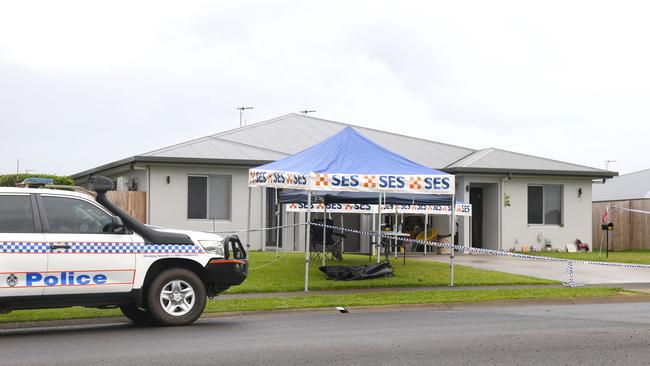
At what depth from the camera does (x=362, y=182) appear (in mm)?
16344

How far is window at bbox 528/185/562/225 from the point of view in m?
29.4

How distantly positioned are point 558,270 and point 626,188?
19847mm

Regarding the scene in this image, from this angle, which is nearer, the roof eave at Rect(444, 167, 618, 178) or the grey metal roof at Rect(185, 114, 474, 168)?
the roof eave at Rect(444, 167, 618, 178)

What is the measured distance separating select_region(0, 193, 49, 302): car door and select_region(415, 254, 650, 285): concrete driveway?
38.4ft

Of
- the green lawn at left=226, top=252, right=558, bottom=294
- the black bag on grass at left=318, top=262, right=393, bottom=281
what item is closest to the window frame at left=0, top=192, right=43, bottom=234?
the green lawn at left=226, top=252, right=558, bottom=294

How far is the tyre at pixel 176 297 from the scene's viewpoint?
11273 millimetres

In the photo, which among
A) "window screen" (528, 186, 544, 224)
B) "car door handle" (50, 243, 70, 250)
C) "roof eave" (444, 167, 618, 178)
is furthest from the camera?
"window screen" (528, 186, 544, 224)

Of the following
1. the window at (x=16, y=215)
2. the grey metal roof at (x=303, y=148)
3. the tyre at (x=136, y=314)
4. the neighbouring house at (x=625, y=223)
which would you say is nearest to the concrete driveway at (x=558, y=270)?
the grey metal roof at (x=303, y=148)

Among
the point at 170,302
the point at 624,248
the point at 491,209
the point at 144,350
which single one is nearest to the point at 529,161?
the point at 491,209

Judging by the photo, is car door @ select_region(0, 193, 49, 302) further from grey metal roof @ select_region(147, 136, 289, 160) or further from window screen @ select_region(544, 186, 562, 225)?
window screen @ select_region(544, 186, 562, 225)

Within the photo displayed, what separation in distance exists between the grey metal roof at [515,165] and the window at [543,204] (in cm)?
80

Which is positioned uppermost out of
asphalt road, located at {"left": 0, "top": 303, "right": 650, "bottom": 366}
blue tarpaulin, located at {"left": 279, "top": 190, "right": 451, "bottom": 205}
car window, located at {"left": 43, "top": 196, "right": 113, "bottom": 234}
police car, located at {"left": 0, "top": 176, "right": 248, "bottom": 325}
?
blue tarpaulin, located at {"left": 279, "top": 190, "right": 451, "bottom": 205}

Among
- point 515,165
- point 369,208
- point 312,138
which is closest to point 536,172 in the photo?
point 515,165

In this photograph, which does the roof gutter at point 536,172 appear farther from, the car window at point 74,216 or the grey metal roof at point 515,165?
the car window at point 74,216
